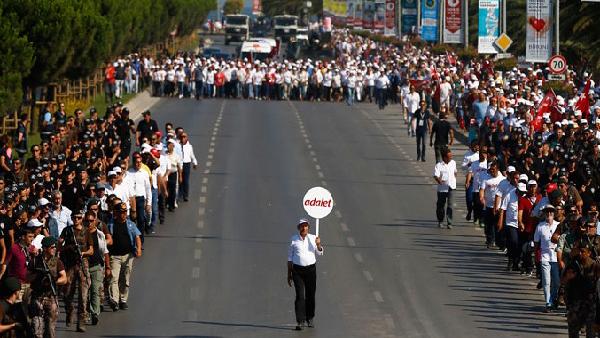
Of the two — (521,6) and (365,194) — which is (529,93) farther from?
(521,6)

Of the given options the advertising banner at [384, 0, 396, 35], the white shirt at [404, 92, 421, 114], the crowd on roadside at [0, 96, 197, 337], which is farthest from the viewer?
the advertising banner at [384, 0, 396, 35]

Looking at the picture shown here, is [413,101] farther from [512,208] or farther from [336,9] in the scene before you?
[336,9]

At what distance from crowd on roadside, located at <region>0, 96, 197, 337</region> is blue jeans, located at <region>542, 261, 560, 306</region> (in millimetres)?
5328

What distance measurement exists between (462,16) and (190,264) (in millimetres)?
34539

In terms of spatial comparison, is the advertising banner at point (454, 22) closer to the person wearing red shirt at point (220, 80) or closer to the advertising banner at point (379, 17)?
the person wearing red shirt at point (220, 80)

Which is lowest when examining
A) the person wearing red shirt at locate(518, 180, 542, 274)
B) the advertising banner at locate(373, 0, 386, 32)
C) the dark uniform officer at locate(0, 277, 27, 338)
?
the person wearing red shirt at locate(518, 180, 542, 274)

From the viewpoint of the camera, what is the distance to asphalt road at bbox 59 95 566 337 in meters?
21.9

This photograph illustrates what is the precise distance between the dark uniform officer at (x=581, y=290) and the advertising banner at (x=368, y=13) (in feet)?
296

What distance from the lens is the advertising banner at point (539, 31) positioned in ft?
142

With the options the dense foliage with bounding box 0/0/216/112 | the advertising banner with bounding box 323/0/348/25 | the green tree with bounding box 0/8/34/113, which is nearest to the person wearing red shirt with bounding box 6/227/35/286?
the dense foliage with bounding box 0/0/216/112

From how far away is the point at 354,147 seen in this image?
4678cm

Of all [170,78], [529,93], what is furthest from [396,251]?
[170,78]

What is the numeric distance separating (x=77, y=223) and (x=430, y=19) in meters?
49.1

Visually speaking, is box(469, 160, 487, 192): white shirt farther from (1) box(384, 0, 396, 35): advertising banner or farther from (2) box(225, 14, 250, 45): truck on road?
(2) box(225, 14, 250, 45): truck on road
